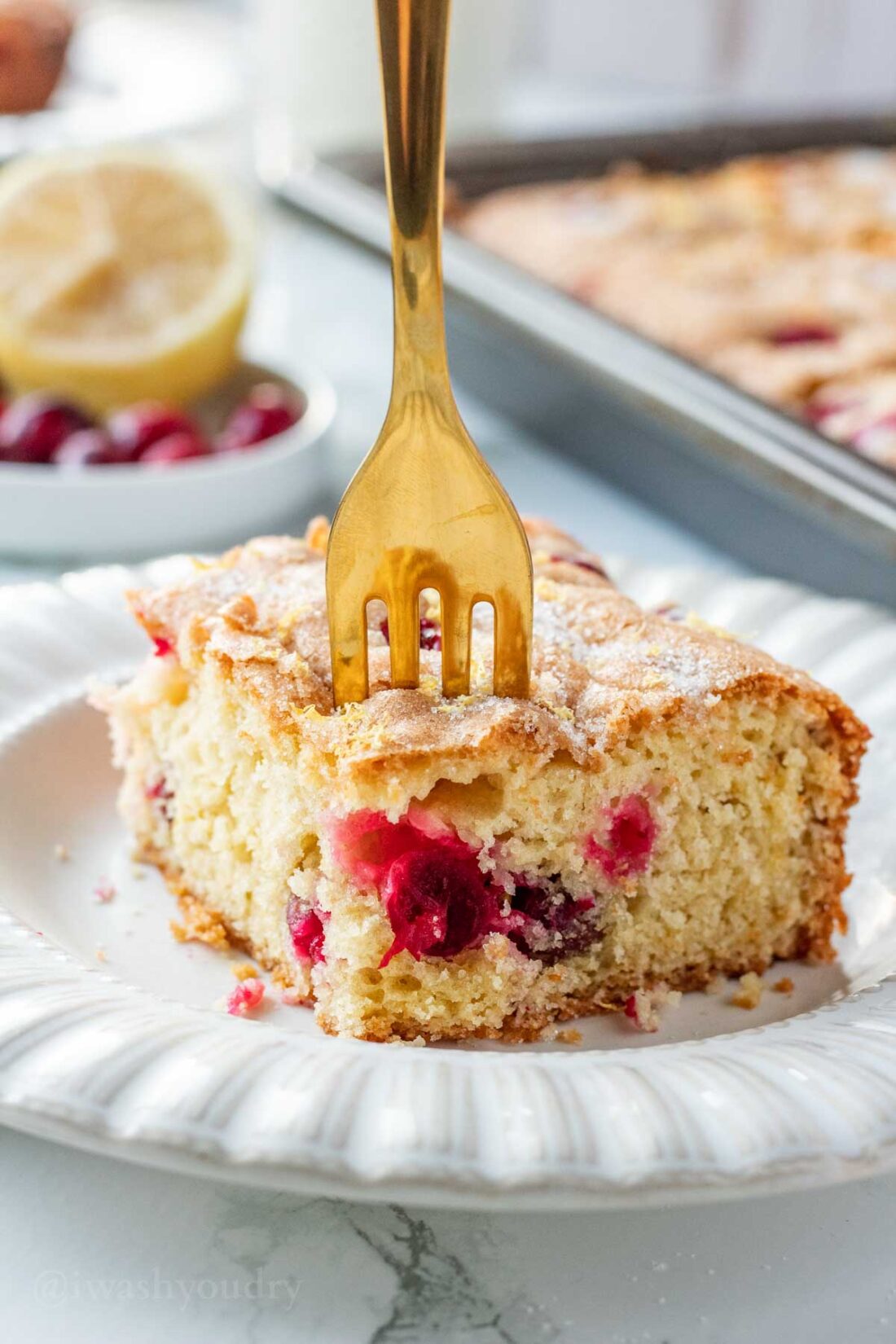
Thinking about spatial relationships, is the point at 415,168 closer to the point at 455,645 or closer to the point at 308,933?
the point at 455,645

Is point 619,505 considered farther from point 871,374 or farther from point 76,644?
point 76,644

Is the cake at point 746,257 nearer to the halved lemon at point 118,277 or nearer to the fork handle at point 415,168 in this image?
the halved lemon at point 118,277

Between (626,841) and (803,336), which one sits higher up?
(626,841)

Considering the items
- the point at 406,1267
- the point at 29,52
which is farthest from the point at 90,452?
the point at 29,52

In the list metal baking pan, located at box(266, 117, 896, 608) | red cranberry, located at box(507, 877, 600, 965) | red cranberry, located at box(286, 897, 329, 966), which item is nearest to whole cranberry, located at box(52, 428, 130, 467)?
metal baking pan, located at box(266, 117, 896, 608)

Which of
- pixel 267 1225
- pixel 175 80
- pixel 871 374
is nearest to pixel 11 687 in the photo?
pixel 267 1225

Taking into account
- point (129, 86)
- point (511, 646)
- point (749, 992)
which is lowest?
point (749, 992)
